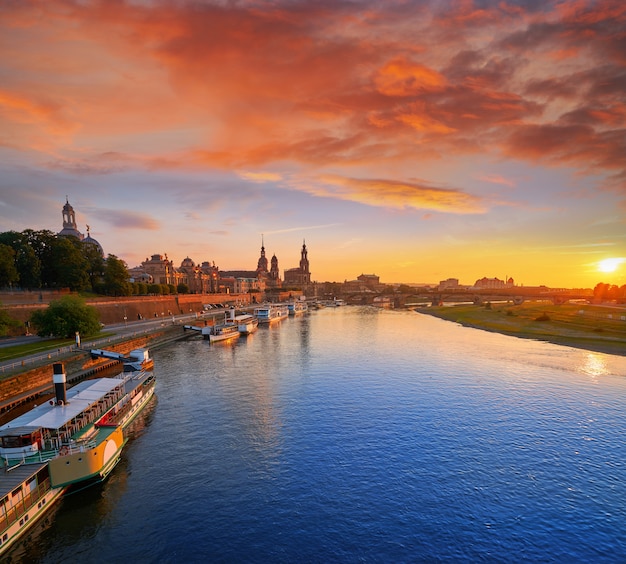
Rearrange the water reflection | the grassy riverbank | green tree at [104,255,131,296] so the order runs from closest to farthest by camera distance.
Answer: the water reflection < the grassy riverbank < green tree at [104,255,131,296]

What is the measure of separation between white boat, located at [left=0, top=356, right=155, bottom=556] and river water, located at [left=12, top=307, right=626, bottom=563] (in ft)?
3.73

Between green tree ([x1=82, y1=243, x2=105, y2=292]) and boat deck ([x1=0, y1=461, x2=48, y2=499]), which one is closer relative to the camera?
boat deck ([x1=0, y1=461, x2=48, y2=499])

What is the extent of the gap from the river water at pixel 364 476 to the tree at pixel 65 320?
66.3 feet

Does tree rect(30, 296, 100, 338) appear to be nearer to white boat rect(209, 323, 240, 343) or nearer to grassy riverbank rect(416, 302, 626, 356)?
white boat rect(209, 323, 240, 343)

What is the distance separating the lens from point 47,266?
91.1 m

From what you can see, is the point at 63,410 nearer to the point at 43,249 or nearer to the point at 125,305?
the point at 125,305

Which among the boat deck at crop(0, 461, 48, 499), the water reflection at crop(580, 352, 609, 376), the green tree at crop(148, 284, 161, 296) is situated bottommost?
the water reflection at crop(580, 352, 609, 376)

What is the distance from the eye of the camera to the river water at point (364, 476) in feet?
59.3

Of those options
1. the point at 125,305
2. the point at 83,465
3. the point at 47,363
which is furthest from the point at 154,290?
the point at 83,465

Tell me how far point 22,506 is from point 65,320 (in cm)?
4242

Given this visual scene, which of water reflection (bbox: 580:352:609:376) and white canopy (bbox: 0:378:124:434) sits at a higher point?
white canopy (bbox: 0:378:124:434)

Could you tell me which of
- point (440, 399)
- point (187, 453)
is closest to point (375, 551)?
point (187, 453)

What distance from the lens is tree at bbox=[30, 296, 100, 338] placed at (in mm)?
54562

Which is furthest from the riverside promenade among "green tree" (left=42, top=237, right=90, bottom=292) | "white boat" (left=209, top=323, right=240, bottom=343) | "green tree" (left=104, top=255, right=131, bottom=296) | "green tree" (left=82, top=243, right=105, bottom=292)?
"green tree" (left=82, top=243, right=105, bottom=292)
